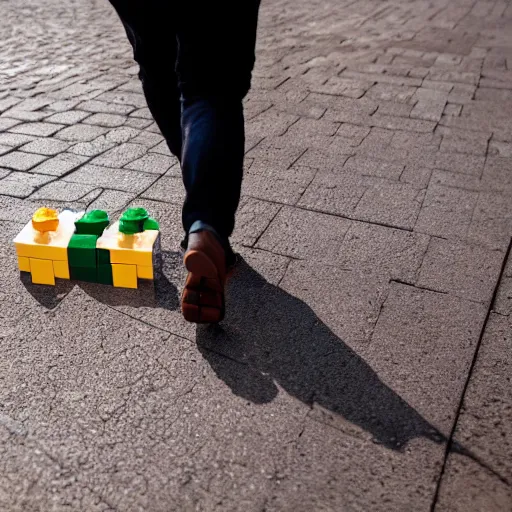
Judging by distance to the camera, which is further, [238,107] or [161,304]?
[161,304]

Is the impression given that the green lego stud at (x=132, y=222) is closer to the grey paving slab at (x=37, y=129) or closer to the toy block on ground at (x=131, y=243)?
the toy block on ground at (x=131, y=243)

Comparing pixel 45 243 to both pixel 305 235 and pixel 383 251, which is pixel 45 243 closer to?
pixel 305 235

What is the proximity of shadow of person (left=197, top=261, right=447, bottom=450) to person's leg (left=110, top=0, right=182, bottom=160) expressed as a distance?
682mm

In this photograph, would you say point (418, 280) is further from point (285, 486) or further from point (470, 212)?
point (285, 486)

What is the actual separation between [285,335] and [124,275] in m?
0.65

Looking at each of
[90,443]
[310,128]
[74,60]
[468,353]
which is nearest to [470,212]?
[468,353]

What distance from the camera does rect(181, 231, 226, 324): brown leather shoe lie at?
1.96 metres

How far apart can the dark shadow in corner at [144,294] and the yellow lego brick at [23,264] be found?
0.19 meters

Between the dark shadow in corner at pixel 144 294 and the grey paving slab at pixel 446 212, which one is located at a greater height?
the dark shadow in corner at pixel 144 294

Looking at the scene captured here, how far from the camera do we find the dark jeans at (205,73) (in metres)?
1.95

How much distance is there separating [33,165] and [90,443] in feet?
7.25

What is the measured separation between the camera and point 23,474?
1631 mm

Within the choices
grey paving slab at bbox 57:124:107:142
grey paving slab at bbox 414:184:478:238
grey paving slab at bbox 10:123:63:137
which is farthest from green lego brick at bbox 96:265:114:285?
grey paving slab at bbox 10:123:63:137

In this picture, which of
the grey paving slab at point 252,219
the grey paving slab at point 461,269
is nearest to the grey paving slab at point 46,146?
the grey paving slab at point 252,219
